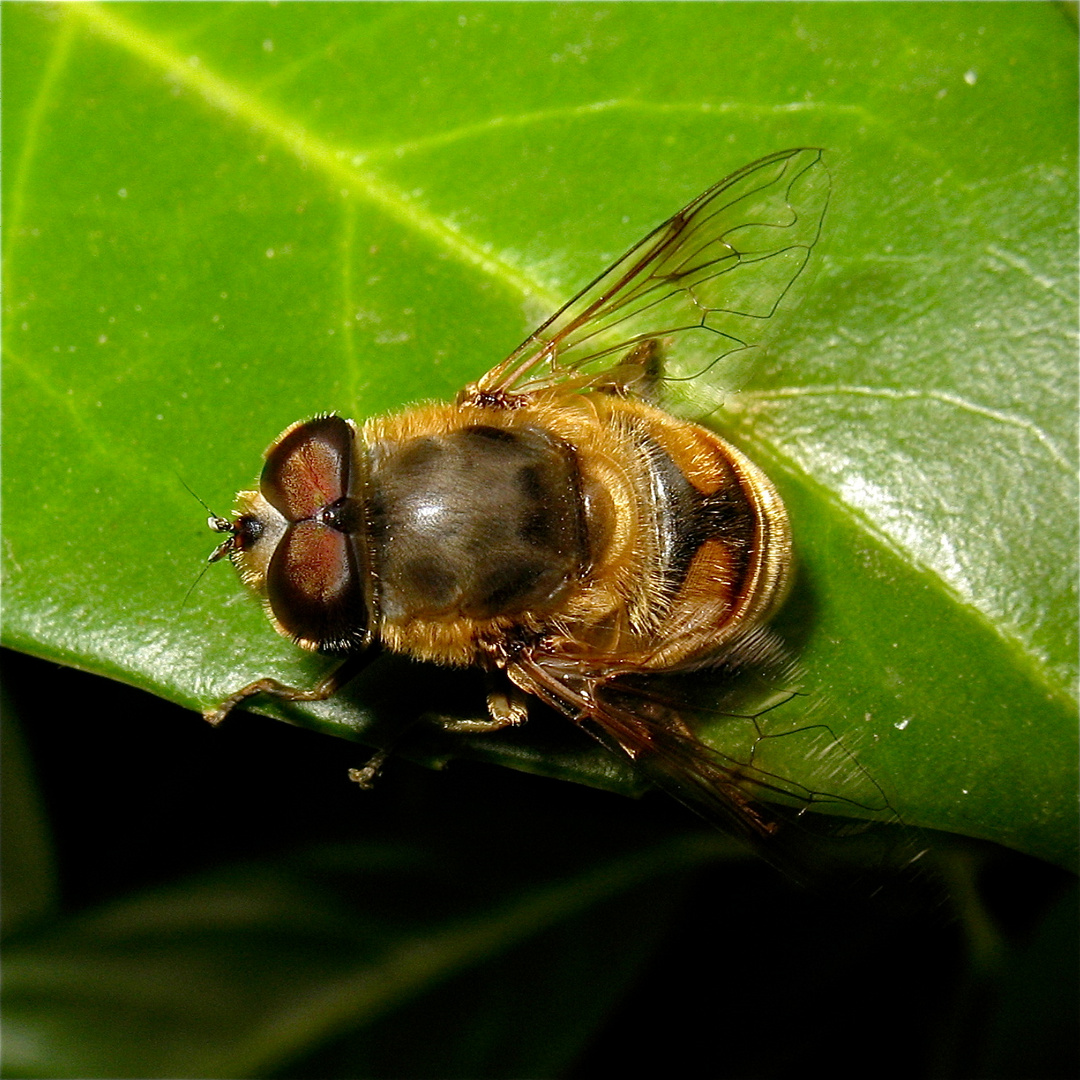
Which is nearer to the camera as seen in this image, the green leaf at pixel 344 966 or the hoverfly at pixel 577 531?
the hoverfly at pixel 577 531

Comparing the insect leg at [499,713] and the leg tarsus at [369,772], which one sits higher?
the leg tarsus at [369,772]

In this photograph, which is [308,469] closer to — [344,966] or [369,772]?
[369,772]

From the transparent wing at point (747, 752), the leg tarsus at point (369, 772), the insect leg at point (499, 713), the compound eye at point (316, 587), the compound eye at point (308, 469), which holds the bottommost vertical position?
the transparent wing at point (747, 752)

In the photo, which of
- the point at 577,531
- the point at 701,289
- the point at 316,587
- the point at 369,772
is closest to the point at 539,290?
the point at 701,289

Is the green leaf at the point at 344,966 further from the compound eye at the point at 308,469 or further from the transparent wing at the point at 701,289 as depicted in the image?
the transparent wing at the point at 701,289

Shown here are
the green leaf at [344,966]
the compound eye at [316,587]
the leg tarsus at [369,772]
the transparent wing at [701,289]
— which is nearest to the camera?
the compound eye at [316,587]

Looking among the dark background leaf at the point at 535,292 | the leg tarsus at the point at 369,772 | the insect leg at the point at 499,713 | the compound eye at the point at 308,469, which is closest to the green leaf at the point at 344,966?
the leg tarsus at the point at 369,772

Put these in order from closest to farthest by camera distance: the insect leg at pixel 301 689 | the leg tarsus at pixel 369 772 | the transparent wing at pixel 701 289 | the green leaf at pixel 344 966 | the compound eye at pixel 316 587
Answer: the compound eye at pixel 316 587, the insect leg at pixel 301 689, the transparent wing at pixel 701 289, the leg tarsus at pixel 369 772, the green leaf at pixel 344 966

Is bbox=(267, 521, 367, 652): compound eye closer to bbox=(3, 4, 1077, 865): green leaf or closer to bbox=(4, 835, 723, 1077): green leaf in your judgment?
bbox=(3, 4, 1077, 865): green leaf
